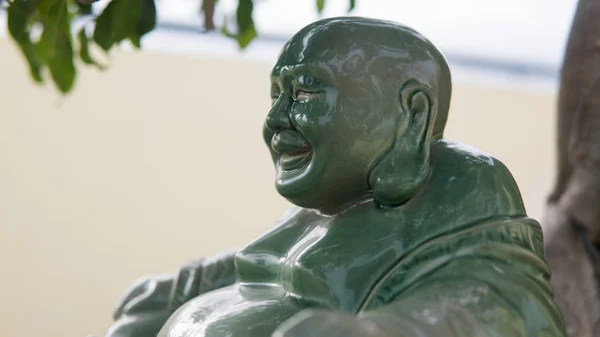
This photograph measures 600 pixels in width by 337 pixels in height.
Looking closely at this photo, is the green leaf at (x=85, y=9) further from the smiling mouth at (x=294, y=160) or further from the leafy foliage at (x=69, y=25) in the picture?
the smiling mouth at (x=294, y=160)

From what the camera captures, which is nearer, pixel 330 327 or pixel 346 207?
pixel 330 327

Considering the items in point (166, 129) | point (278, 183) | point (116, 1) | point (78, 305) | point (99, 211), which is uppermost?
point (116, 1)

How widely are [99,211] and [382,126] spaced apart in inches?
67.5

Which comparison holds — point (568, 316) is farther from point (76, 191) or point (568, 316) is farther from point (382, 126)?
point (76, 191)

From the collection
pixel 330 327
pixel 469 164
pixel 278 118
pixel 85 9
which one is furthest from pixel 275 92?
pixel 85 9

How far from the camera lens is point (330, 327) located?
1.77 feet

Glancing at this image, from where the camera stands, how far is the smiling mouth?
2.38 ft

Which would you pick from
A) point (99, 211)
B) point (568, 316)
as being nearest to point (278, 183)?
point (568, 316)

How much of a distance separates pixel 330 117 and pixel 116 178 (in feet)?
5.62

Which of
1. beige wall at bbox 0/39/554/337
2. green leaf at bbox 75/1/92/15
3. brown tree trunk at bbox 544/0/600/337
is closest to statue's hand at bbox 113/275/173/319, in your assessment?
green leaf at bbox 75/1/92/15

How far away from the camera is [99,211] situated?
233 cm

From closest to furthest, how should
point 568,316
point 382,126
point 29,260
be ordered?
point 382,126
point 568,316
point 29,260

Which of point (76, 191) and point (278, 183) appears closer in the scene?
point (278, 183)

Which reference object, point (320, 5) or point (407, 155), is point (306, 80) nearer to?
point (407, 155)
